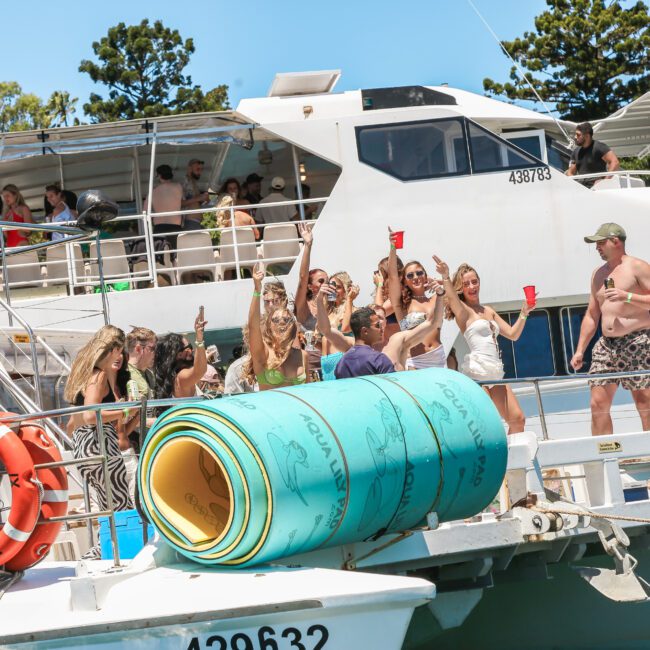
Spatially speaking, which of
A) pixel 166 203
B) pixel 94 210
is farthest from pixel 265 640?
pixel 166 203

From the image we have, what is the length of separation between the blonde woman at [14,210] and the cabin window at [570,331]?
19.8ft

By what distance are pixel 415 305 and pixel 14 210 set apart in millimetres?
5698

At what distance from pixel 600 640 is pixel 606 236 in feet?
10.4

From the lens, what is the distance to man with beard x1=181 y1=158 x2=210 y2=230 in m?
13.0

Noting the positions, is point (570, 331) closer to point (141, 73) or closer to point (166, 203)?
point (166, 203)

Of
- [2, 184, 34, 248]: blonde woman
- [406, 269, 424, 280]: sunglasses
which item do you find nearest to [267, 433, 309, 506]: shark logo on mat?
[406, 269, 424, 280]: sunglasses

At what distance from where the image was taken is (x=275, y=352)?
26.9 feet

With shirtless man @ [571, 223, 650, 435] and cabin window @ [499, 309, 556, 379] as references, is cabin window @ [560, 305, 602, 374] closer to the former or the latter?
cabin window @ [499, 309, 556, 379]

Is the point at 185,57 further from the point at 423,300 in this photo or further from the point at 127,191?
the point at 423,300

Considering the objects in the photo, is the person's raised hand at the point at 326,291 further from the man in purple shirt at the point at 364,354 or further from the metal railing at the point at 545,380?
the metal railing at the point at 545,380

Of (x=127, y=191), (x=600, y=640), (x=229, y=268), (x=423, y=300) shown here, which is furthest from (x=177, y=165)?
(x=600, y=640)

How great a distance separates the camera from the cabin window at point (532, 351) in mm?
11570

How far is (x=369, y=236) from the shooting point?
12.0 meters

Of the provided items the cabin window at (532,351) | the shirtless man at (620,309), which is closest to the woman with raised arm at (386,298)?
the shirtless man at (620,309)
